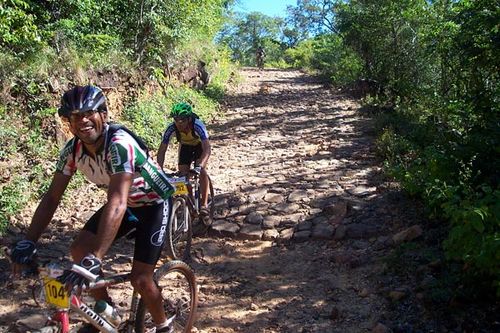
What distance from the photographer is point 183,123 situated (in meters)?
5.68

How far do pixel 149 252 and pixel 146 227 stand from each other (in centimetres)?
19

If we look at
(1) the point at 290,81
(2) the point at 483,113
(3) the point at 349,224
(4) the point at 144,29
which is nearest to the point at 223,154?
(4) the point at 144,29

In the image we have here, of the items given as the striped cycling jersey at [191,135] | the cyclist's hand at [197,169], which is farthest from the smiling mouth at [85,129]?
the striped cycling jersey at [191,135]

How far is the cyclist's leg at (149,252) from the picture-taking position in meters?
3.10

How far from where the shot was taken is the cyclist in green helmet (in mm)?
5578

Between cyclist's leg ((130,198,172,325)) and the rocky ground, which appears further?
the rocky ground

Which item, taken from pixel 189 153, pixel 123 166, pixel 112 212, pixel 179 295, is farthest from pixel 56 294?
pixel 189 153

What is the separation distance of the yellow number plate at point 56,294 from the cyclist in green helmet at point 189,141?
3.07 m

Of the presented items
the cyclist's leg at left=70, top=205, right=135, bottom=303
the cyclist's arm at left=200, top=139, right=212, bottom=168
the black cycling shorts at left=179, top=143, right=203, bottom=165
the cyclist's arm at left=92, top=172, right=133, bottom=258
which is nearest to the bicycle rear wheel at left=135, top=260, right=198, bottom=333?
the cyclist's leg at left=70, top=205, right=135, bottom=303

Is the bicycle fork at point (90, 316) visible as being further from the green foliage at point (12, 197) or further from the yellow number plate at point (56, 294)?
the green foliage at point (12, 197)

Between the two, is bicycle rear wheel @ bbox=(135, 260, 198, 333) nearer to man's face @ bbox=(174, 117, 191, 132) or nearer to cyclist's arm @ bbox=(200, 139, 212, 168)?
cyclist's arm @ bbox=(200, 139, 212, 168)

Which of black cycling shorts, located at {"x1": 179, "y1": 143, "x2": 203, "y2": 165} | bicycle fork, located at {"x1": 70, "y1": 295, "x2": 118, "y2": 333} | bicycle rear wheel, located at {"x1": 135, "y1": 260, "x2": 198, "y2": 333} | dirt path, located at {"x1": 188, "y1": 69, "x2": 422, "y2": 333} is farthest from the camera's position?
black cycling shorts, located at {"x1": 179, "y1": 143, "x2": 203, "y2": 165}

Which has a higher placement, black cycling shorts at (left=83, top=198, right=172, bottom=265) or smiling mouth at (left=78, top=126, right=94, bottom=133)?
smiling mouth at (left=78, top=126, right=94, bottom=133)

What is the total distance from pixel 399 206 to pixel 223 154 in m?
5.16
